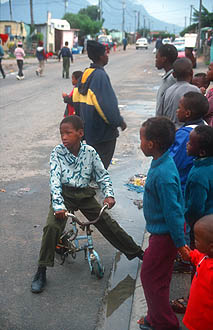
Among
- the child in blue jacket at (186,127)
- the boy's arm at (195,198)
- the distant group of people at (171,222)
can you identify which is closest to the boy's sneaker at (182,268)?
the distant group of people at (171,222)

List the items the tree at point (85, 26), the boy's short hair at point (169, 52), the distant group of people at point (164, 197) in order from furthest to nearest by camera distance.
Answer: the tree at point (85, 26) → the boy's short hair at point (169, 52) → the distant group of people at point (164, 197)

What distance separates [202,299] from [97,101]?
3234 mm

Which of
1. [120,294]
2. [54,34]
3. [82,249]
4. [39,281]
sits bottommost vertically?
[120,294]

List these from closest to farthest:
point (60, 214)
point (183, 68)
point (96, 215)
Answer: point (60, 214) → point (96, 215) → point (183, 68)

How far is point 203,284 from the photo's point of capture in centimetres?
241

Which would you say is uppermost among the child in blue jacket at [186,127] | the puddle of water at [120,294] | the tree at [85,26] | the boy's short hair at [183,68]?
the tree at [85,26]

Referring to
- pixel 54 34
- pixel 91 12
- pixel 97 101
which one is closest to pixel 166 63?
pixel 97 101

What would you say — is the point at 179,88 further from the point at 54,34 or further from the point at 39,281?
the point at 54,34

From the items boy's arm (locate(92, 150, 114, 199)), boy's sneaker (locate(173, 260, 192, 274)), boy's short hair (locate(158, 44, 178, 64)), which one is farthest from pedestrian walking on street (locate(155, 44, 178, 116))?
boy's sneaker (locate(173, 260, 192, 274))

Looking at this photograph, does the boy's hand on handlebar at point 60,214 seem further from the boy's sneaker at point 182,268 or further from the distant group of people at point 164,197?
the boy's sneaker at point 182,268

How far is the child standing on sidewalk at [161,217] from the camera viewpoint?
2.78 metres

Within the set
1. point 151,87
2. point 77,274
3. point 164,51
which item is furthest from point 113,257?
point 151,87

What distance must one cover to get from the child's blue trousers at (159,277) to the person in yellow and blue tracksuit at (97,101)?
258 centimetres

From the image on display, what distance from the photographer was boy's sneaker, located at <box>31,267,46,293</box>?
3582 mm
